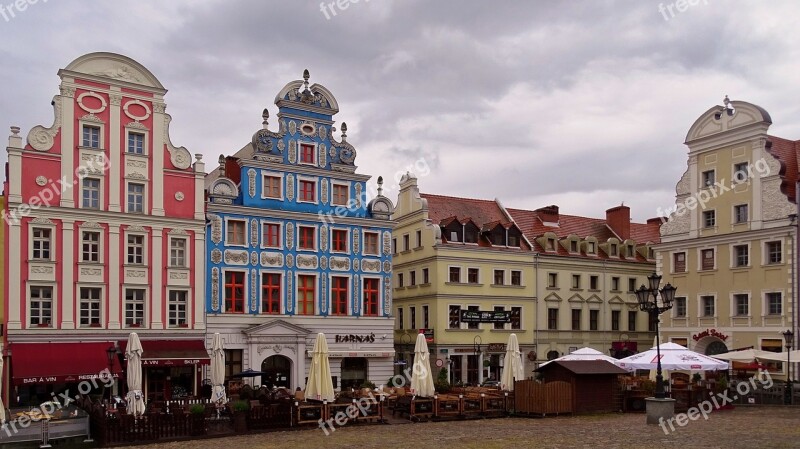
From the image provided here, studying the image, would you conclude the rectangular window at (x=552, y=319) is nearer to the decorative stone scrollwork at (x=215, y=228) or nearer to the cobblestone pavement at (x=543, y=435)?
the decorative stone scrollwork at (x=215, y=228)

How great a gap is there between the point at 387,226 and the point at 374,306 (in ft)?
13.2

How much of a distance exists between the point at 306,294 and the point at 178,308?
6211mm

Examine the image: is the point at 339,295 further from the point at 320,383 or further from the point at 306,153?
the point at 320,383

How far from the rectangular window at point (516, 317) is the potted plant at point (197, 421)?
27297 millimetres

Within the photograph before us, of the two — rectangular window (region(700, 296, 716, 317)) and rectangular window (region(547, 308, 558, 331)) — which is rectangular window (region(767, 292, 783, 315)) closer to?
rectangular window (region(700, 296, 716, 317))

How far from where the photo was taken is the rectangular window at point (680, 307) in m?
45.4

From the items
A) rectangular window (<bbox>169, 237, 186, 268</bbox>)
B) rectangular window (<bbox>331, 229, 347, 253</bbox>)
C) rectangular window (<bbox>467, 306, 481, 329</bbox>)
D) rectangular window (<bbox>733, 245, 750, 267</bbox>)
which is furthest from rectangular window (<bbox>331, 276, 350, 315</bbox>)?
rectangular window (<bbox>733, 245, 750, 267</bbox>)

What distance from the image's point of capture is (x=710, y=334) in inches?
1700

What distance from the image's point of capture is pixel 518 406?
28406 millimetres

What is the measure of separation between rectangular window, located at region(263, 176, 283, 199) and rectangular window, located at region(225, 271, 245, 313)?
3907mm

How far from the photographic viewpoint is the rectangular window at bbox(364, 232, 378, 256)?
4120cm

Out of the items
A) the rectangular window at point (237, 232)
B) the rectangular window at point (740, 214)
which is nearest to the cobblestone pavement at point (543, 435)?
the rectangular window at point (237, 232)

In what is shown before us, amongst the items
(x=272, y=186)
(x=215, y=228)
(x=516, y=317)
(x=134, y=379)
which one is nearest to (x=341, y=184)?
(x=272, y=186)

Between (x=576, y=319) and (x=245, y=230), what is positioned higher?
(x=245, y=230)
